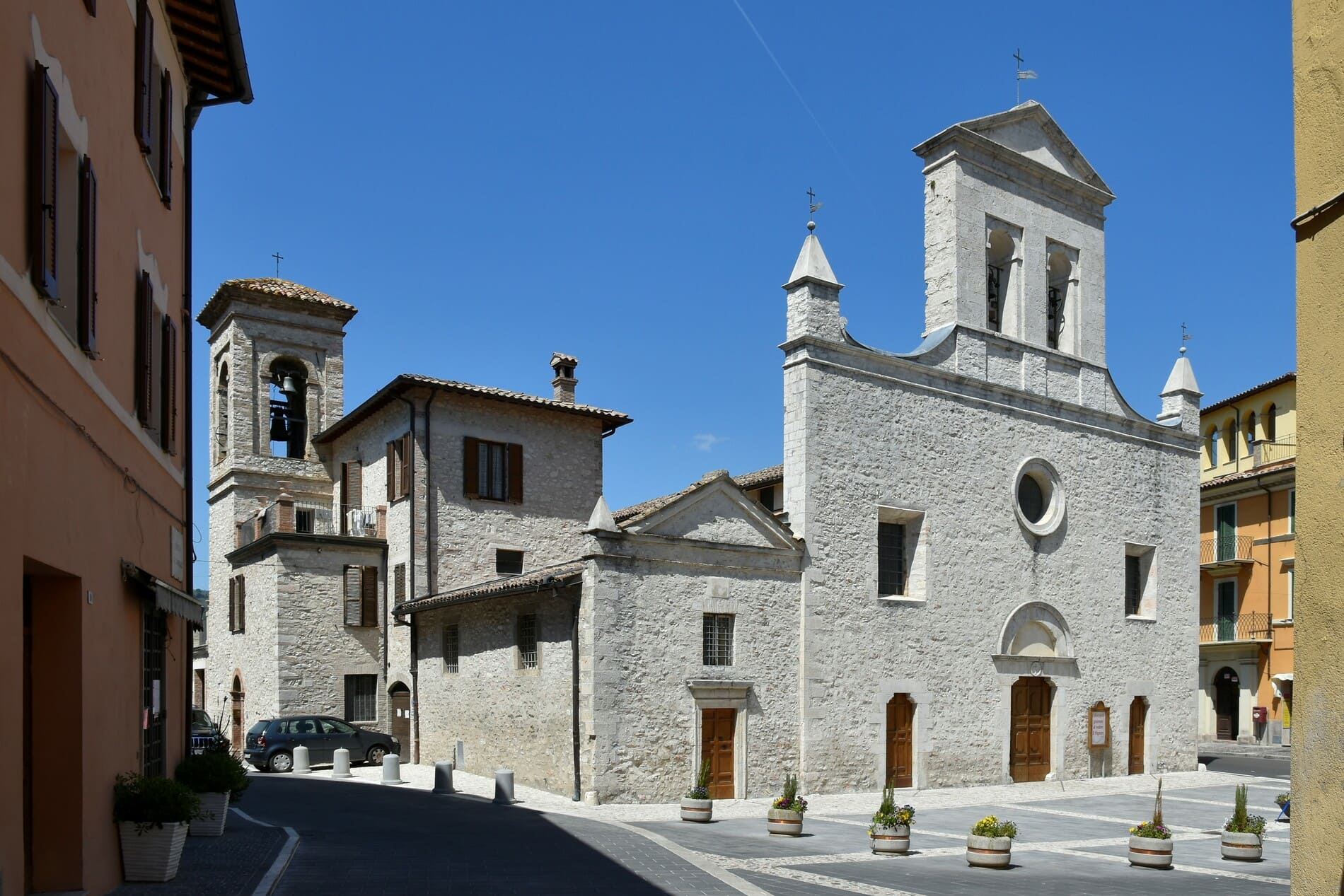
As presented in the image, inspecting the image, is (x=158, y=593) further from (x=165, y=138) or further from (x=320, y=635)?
(x=320, y=635)

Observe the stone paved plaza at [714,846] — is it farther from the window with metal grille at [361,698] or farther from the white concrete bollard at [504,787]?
the window with metal grille at [361,698]

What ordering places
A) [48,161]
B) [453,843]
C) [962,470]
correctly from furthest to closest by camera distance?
[962,470] → [453,843] → [48,161]

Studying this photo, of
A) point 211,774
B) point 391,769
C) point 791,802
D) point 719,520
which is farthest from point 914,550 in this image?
point 211,774

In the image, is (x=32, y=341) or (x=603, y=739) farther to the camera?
(x=603, y=739)

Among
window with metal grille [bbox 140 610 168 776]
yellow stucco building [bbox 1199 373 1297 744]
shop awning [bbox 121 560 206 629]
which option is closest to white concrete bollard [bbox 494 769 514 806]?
window with metal grille [bbox 140 610 168 776]

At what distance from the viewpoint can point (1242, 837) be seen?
49.1ft

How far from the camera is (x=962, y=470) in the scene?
25141 millimetres

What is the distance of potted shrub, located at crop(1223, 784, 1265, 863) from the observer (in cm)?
1493

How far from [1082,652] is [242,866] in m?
20.7

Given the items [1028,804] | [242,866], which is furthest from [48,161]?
[1028,804]

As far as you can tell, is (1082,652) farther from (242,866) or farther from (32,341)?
(32,341)

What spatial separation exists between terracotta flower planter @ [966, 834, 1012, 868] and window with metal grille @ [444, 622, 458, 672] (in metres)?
13.8

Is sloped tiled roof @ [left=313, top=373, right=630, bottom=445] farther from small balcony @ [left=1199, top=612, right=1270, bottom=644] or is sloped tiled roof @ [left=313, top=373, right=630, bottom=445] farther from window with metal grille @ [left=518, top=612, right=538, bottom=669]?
small balcony @ [left=1199, top=612, right=1270, bottom=644]

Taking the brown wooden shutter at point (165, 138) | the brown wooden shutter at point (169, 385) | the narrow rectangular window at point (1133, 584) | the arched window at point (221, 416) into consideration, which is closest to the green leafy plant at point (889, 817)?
the brown wooden shutter at point (169, 385)
